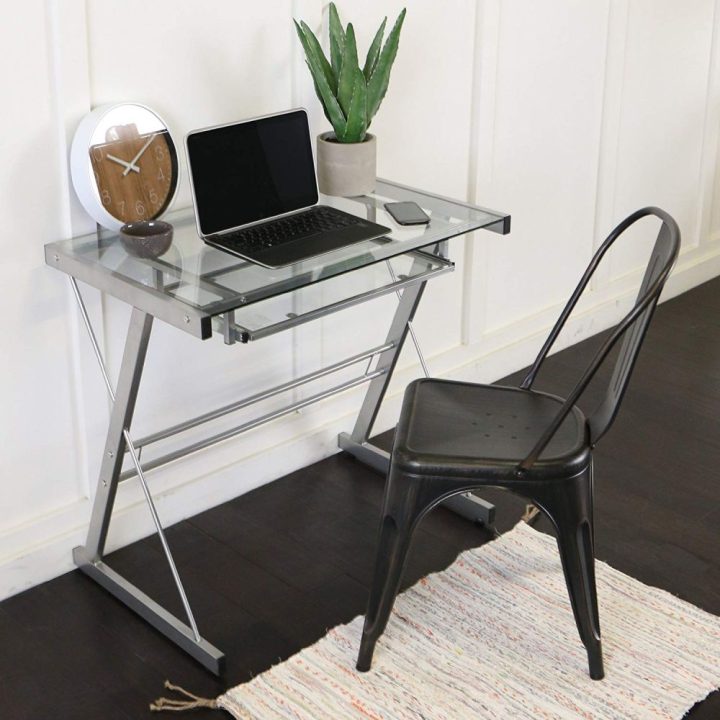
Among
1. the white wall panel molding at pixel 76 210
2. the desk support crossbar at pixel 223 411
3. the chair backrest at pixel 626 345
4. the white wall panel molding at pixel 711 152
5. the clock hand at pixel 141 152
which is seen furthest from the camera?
the white wall panel molding at pixel 711 152

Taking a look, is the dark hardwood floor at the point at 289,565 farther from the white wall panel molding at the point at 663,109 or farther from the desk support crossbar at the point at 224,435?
the white wall panel molding at the point at 663,109

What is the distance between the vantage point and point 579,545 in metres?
2.24

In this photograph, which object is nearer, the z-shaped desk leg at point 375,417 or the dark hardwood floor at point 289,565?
the dark hardwood floor at point 289,565

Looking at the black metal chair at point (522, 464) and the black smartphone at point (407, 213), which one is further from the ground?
the black smartphone at point (407, 213)

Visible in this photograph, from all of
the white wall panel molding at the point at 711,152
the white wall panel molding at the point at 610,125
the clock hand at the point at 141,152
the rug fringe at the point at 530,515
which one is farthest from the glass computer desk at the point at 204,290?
the white wall panel molding at the point at 711,152

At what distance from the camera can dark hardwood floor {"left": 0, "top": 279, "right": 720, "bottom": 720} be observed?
2359mm

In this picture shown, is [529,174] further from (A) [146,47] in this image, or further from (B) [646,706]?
(B) [646,706]

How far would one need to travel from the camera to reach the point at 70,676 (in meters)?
2.35

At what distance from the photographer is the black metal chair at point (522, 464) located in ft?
7.14

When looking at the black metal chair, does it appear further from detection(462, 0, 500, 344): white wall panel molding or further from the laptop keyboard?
detection(462, 0, 500, 344): white wall panel molding

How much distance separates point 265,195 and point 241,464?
2.53ft

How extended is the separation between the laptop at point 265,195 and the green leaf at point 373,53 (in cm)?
21

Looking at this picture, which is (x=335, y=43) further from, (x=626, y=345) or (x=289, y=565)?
(x=289, y=565)

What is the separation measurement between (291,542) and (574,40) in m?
1.73
